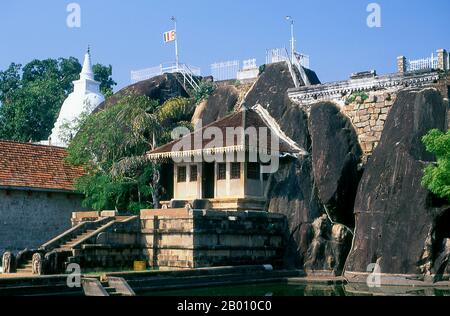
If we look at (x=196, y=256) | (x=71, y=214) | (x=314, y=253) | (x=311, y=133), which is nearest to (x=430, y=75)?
(x=311, y=133)

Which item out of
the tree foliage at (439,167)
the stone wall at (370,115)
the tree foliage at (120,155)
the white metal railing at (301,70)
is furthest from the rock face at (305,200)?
the tree foliage at (120,155)

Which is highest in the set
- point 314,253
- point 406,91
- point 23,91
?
point 23,91

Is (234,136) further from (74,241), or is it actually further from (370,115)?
(74,241)

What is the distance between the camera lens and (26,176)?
85.9 ft

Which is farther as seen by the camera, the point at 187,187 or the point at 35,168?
the point at 35,168

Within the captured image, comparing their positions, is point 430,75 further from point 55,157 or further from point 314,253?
point 55,157

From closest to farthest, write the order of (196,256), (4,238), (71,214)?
(196,256)
(4,238)
(71,214)

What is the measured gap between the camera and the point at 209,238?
2248cm

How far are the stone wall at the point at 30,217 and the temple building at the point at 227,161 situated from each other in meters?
4.79

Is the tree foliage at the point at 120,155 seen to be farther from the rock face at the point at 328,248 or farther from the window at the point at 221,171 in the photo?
the rock face at the point at 328,248

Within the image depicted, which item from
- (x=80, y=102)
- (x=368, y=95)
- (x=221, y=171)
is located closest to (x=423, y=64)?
(x=368, y=95)

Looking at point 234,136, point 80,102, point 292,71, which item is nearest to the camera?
point 234,136

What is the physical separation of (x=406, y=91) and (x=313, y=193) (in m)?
5.17

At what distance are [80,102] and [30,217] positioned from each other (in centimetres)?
1366
